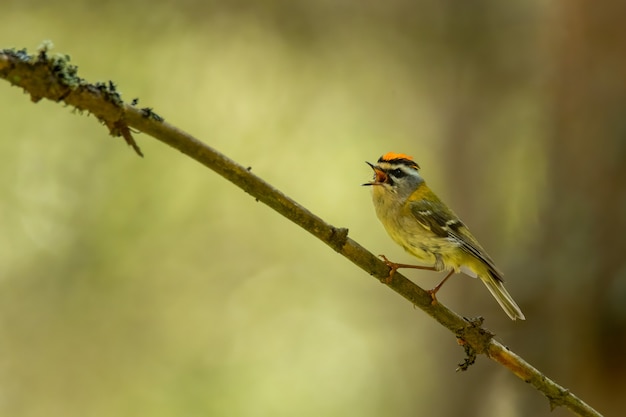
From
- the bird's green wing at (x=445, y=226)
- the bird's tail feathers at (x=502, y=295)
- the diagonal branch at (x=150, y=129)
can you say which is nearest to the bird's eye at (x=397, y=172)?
the bird's green wing at (x=445, y=226)

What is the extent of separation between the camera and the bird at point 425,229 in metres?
3.30

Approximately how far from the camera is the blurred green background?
15.2ft

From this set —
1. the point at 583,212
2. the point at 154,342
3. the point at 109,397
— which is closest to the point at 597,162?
the point at 583,212

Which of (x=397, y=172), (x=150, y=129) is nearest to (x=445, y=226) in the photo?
(x=397, y=172)

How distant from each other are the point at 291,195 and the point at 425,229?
2.51 meters

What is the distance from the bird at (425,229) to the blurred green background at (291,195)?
1314 millimetres

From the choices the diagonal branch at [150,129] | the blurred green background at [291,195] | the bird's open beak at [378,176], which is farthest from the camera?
the blurred green background at [291,195]

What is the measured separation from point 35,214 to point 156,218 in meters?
0.93

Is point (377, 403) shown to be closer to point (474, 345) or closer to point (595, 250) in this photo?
point (595, 250)

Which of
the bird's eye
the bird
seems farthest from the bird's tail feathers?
the bird's eye

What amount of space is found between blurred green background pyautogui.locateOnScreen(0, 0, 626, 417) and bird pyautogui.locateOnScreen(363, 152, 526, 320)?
131 centimetres

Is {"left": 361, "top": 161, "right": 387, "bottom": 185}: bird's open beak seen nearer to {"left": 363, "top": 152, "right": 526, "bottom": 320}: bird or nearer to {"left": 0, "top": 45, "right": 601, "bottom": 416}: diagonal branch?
{"left": 363, "top": 152, "right": 526, "bottom": 320}: bird

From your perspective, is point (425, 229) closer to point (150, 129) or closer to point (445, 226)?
point (445, 226)

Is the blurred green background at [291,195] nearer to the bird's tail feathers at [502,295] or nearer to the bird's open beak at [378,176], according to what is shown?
the bird's tail feathers at [502,295]
